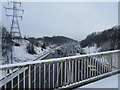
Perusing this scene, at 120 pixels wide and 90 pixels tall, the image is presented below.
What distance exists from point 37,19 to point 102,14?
361 cm

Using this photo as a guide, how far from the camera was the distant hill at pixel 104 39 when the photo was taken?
17.3ft

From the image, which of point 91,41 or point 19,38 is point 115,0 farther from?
point 19,38

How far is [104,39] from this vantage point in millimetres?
6188

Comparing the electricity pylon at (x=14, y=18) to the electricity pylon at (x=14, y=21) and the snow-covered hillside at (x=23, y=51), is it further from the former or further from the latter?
the snow-covered hillside at (x=23, y=51)

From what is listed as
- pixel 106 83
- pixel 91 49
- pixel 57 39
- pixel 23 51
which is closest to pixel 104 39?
pixel 91 49

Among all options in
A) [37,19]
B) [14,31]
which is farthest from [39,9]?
[14,31]

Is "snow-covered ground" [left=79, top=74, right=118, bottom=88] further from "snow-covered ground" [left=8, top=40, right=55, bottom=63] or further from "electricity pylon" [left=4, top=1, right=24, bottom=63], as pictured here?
"electricity pylon" [left=4, top=1, right=24, bottom=63]

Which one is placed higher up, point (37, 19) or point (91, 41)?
point (37, 19)

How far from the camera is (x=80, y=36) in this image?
17.9ft

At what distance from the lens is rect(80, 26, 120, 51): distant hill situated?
5.28 m

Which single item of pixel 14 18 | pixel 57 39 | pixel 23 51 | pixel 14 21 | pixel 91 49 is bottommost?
pixel 23 51

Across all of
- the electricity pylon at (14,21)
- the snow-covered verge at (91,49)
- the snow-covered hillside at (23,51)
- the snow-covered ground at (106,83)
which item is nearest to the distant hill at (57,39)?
the snow-covered hillside at (23,51)

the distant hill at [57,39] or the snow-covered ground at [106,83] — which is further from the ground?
the distant hill at [57,39]

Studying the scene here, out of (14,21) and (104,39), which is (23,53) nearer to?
(14,21)
